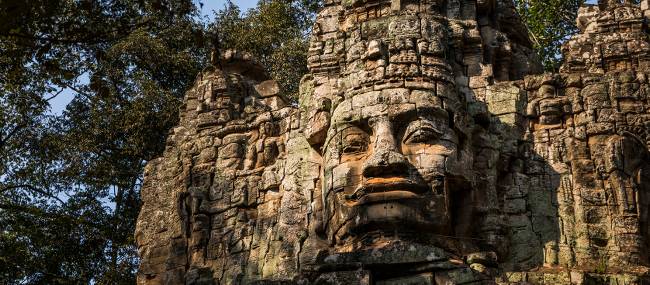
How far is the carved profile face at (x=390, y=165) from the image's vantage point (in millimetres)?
14453

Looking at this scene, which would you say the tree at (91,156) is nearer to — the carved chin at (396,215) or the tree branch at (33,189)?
the tree branch at (33,189)

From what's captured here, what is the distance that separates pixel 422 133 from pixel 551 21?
10.7 meters

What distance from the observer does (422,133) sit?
14.9m

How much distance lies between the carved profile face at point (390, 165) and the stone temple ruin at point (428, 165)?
0.7 inches

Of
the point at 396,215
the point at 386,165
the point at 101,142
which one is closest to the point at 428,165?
the point at 386,165

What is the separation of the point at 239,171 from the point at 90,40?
133 inches

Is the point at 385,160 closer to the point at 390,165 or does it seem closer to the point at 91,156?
the point at 390,165

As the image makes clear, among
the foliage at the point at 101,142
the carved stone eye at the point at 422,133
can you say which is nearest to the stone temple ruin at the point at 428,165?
the carved stone eye at the point at 422,133

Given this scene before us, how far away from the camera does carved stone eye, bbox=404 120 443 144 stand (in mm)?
14930

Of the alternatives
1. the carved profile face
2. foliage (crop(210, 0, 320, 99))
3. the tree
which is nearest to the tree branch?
the tree

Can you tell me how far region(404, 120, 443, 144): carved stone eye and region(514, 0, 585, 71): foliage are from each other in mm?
10082

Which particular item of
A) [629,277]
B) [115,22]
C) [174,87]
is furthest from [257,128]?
[174,87]

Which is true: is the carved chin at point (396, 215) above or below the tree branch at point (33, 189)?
below

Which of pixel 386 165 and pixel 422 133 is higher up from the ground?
pixel 422 133
